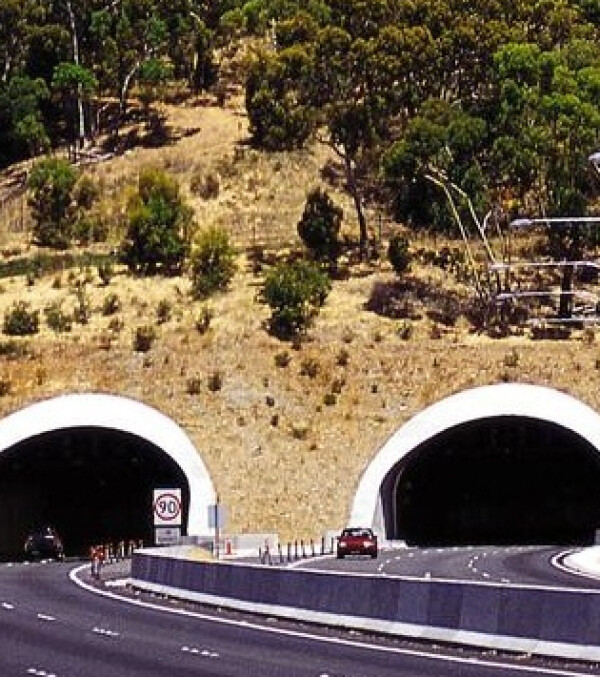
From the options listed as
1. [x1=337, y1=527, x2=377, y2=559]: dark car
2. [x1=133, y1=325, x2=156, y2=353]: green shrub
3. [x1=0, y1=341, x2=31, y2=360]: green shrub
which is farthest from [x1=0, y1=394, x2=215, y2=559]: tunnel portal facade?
[x1=337, y1=527, x2=377, y2=559]: dark car

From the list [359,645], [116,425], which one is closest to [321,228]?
[116,425]

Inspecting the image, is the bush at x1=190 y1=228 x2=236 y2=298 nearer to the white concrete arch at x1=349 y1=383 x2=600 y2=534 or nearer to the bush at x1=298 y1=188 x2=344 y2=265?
the bush at x1=298 y1=188 x2=344 y2=265

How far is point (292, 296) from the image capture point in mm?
80938

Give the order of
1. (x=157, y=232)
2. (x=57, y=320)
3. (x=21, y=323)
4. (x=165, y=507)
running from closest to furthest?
(x=165, y=507)
(x=21, y=323)
(x=57, y=320)
(x=157, y=232)

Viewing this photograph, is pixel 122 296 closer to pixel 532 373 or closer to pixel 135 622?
pixel 532 373

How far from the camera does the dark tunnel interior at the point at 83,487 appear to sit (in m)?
74.1

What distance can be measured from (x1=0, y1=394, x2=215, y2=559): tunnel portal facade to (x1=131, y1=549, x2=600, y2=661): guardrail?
31.6m

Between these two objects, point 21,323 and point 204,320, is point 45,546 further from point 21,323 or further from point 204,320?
point 204,320

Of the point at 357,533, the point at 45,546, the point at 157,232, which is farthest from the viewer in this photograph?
the point at 157,232

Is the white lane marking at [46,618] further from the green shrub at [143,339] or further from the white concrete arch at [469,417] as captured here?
the green shrub at [143,339]

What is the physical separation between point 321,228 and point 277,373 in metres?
13.7

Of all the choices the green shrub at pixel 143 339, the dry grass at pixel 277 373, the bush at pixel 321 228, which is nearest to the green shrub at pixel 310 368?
the dry grass at pixel 277 373

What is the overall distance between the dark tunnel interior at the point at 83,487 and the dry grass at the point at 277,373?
2.45m

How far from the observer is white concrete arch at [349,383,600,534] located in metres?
69.7
